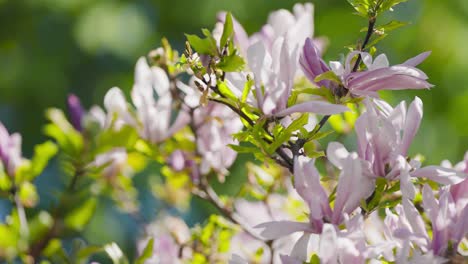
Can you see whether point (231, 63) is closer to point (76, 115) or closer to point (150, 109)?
point (76, 115)

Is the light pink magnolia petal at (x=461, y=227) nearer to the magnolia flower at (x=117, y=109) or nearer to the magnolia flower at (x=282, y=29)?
the magnolia flower at (x=282, y=29)

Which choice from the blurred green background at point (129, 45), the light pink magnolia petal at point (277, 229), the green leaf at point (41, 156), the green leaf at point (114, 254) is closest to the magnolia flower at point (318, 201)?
the light pink magnolia petal at point (277, 229)

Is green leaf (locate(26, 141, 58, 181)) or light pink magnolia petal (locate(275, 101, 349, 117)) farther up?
green leaf (locate(26, 141, 58, 181))

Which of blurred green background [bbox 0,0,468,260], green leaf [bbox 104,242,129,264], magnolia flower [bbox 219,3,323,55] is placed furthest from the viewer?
blurred green background [bbox 0,0,468,260]

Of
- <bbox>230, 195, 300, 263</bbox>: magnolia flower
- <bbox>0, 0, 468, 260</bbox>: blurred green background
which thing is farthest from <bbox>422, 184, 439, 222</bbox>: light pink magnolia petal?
<bbox>0, 0, 468, 260</bbox>: blurred green background

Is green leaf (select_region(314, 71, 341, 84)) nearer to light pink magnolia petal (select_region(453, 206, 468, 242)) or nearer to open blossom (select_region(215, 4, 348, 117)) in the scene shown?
open blossom (select_region(215, 4, 348, 117))

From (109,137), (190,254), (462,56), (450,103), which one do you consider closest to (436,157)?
(450,103)

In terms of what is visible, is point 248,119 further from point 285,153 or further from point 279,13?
point 279,13
